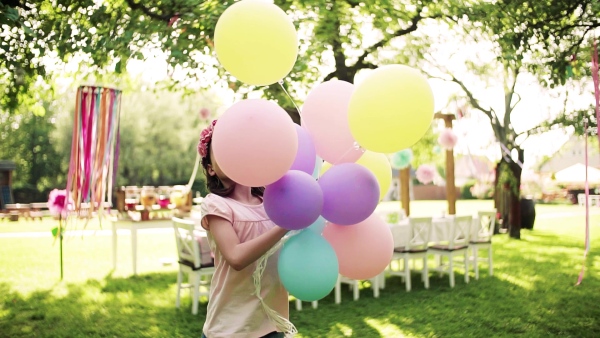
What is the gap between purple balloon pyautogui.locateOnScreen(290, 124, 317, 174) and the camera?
1.76m

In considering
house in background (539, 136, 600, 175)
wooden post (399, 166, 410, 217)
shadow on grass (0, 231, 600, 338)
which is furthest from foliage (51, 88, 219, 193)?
shadow on grass (0, 231, 600, 338)

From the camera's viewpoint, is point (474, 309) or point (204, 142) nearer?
point (204, 142)

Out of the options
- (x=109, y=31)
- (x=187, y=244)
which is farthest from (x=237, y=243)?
(x=187, y=244)

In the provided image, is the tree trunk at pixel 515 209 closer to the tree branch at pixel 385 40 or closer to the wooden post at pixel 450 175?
the wooden post at pixel 450 175

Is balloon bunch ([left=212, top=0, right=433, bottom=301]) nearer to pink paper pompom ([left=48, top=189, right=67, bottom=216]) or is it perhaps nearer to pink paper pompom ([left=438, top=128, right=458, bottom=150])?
pink paper pompom ([left=48, top=189, right=67, bottom=216])

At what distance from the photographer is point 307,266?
1.59 metres

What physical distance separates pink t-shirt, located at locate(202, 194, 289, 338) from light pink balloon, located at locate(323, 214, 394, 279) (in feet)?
0.86

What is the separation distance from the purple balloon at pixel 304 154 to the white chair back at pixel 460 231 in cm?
527

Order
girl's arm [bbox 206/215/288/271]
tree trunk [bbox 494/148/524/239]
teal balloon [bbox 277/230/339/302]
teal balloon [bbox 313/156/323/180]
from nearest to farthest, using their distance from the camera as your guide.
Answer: girl's arm [bbox 206/215/288/271] < teal balloon [bbox 277/230/339/302] < teal balloon [bbox 313/156/323/180] < tree trunk [bbox 494/148/524/239]

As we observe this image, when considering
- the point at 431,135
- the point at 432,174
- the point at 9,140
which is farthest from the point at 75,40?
the point at 9,140

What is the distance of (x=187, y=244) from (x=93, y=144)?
1999mm

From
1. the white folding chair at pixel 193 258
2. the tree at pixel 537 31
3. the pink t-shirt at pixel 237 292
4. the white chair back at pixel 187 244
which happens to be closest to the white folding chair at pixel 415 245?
the tree at pixel 537 31

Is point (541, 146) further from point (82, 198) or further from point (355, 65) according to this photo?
point (82, 198)

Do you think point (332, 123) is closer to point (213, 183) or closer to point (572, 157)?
point (213, 183)
